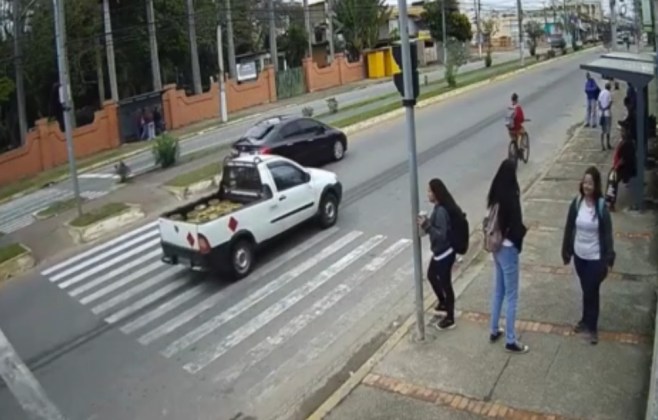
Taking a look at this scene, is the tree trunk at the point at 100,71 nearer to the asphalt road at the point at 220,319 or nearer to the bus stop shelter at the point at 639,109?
the asphalt road at the point at 220,319

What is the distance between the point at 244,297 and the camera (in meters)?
11.1

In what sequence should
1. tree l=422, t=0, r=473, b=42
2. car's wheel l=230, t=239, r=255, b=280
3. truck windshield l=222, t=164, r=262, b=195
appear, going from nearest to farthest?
car's wheel l=230, t=239, r=255, b=280 < truck windshield l=222, t=164, r=262, b=195 < tree l=422, t=0, r=473, b=42

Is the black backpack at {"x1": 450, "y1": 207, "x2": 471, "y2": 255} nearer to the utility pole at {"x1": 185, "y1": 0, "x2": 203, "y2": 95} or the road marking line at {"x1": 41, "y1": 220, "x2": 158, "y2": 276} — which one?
the road marking line at {"x1": 41, "y1": 220, "x2": 158, "y2": 276}

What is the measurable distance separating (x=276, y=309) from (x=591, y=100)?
15716mm

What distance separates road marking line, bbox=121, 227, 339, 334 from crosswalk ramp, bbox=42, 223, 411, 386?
2 cm

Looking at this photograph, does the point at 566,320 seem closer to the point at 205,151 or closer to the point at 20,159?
the point at 205,151

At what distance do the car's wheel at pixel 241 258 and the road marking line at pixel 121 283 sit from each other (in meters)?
1.96

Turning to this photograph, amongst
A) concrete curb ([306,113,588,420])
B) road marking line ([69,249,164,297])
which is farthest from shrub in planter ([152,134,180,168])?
concrete curb ([306,113,588,420])

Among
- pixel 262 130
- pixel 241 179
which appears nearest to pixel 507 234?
pixel 241 179

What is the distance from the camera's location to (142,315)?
427 inches

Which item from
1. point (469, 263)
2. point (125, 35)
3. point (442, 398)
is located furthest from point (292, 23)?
point (442, 398)

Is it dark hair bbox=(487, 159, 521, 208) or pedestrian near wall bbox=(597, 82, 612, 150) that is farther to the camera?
pedestrian near wall bbox=(597, 82, 612, 150)

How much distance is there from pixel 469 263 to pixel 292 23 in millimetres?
59490

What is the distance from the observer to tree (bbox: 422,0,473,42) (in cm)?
7975
